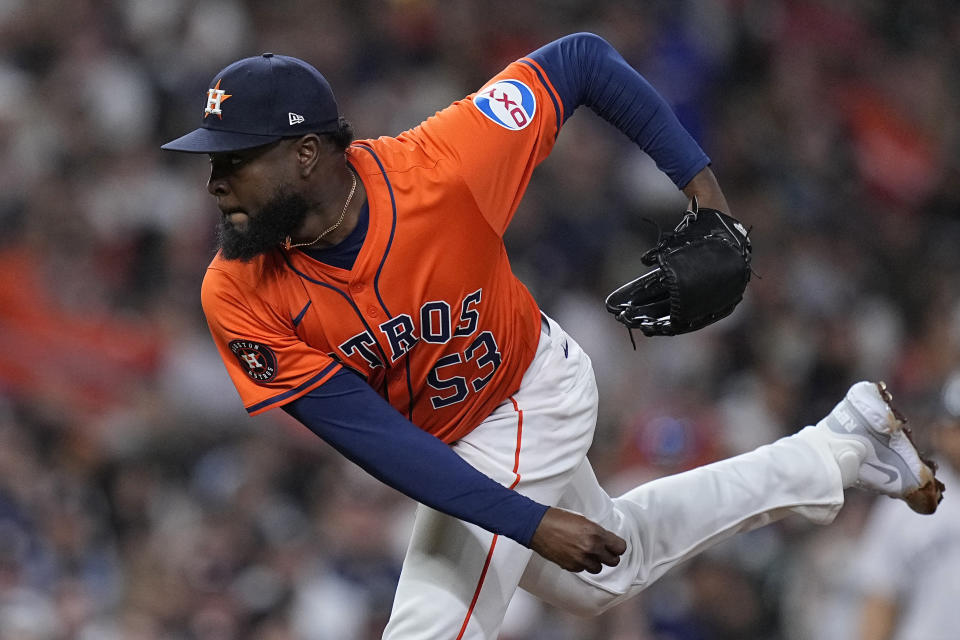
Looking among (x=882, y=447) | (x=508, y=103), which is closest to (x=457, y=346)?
(x=508, y=103)

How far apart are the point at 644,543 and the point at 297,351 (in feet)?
3.41

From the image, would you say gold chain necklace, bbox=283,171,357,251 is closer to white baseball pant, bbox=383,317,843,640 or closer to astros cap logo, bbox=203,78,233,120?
astros cap logo, bbox=203,78,233,120

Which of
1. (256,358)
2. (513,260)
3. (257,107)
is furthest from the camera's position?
(513,260)

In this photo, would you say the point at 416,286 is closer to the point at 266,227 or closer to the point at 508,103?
the point at 266,227

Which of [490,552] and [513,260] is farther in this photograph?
[513,260]

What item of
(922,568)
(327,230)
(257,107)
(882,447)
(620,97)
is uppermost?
(257,107)

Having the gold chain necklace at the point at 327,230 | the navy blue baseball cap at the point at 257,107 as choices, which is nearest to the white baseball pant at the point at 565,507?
the gold chain necklace at the point at 327,230

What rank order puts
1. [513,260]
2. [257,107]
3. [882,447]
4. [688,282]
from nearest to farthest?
[257,107] < [688,282] < [882,447] < [513,260]

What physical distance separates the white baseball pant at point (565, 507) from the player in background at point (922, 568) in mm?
972

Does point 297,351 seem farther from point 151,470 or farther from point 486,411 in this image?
point 151,470

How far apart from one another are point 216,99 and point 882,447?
1.93m

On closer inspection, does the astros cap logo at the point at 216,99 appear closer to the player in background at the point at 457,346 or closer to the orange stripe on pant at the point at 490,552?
the player in background at the point at 457,346

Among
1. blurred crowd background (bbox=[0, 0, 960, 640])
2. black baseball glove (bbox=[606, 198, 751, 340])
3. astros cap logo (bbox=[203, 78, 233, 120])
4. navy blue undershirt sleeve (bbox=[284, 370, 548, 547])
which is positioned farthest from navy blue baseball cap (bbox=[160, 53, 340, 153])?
blurred crowd background (bbox=[0, 0, 960, 640])

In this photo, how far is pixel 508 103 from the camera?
316 centimetres
